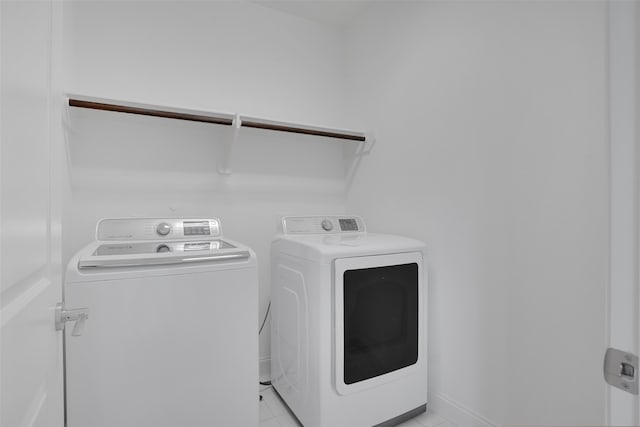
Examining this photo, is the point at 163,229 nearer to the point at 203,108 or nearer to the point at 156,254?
the point at 156,254

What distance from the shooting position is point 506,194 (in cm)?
163

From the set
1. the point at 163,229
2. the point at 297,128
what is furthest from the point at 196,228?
the point at 297,128

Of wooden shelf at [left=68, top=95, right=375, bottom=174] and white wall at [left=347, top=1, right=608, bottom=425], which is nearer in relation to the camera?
white wall at [left=347, top=1, right=608, bottom=425]

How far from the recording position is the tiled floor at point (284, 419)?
186cm

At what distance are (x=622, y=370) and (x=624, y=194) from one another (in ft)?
0.96

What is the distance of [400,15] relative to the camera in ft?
7.39

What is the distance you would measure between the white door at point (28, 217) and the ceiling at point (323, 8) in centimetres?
209

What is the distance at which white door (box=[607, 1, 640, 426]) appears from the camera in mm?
542

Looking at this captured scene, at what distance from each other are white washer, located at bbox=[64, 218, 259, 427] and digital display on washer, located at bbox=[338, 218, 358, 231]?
3.15ft

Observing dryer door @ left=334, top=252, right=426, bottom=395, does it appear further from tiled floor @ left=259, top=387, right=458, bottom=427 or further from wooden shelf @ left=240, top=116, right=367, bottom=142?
wooden shelf @ left=240, top=116, right=367, bottom=142

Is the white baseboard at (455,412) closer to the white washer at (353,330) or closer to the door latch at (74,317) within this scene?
the white washer at (353,330)

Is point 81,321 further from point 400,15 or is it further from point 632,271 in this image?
point 400,15

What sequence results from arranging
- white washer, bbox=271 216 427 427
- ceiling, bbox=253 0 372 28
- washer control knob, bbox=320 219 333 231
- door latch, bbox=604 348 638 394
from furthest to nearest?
ceiling, bbox=253 0 372 28 < washer control knob, bbox=320 219 333 231 < white washer, bbox=271 216 427 427 < door latch, bbox=604 348 638 394

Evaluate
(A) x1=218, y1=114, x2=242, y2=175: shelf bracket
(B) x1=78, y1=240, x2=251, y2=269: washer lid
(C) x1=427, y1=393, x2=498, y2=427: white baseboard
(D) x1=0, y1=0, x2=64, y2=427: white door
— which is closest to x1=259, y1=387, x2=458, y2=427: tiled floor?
(C) x1=427, y1=393, x2=498, y2=427: white baseboard
